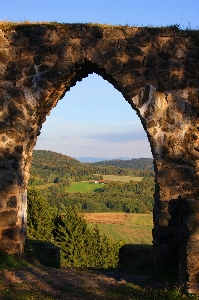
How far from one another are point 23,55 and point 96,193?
187 feet

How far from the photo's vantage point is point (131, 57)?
6871mm

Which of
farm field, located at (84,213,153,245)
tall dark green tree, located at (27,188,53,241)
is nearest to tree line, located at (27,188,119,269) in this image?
tall dark green tree, located at (27,188,53,241)

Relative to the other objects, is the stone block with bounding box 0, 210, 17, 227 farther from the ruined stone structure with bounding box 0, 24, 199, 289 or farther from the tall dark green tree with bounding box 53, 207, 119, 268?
the tall dark green tree with bounding box 53, 207, 119, 268

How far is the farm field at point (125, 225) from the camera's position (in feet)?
130

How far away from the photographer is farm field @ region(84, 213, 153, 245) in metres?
39.8

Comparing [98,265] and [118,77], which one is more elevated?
[118,77]

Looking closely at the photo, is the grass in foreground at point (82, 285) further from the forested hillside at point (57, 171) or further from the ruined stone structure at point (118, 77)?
the forested hillside at point (57, 171)

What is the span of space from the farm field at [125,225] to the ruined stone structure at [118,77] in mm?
31487

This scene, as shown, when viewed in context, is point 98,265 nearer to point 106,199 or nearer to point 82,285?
point 82,285

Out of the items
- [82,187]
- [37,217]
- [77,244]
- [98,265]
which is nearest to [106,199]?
[82,187]

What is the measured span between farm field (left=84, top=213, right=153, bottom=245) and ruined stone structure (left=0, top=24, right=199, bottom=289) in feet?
103

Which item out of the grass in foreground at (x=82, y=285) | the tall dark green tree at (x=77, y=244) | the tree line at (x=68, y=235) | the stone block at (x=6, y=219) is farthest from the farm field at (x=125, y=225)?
the grass in foreground at (x=82, y=285)

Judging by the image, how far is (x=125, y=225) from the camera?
4431 centimetres

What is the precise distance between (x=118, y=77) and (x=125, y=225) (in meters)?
38.9
